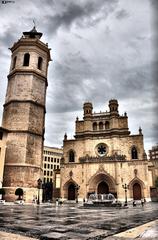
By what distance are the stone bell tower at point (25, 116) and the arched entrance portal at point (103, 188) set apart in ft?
47.4

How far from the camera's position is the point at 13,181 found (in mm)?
29094

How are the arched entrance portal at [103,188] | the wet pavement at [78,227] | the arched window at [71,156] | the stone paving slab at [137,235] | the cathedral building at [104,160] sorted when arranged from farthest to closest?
1. the arched window at [71,156]
2. the arched entrance portal at [103,188]
3. the cathedral building at [104,160]
4. the wet pavement at [78,227]
5. the stone paving slab at [137,235]

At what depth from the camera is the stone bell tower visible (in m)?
29.5

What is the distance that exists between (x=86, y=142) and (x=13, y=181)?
18.8m

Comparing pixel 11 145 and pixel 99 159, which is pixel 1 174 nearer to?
pixel 11 145

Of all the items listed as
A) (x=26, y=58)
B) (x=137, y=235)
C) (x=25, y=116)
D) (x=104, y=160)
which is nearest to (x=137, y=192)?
(x=104, y=160)

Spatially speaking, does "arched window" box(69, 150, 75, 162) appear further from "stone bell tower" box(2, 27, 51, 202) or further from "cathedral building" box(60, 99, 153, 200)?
"stone bell tower" box(2, 27, 51, 202)

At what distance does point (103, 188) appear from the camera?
41406mm

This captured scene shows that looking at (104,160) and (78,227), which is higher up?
(104,160)

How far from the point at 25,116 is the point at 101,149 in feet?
61.6

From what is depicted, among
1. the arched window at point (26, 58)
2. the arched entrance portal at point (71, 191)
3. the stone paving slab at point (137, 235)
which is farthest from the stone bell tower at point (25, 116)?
the stone paving slab at point (137, 235)

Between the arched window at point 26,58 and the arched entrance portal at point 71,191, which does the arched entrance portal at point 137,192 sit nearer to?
the arched entrance portal at point 71,191

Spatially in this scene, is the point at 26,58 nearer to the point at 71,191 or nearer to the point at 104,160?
the point at 104,160

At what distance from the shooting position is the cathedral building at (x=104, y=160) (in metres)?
39.4
